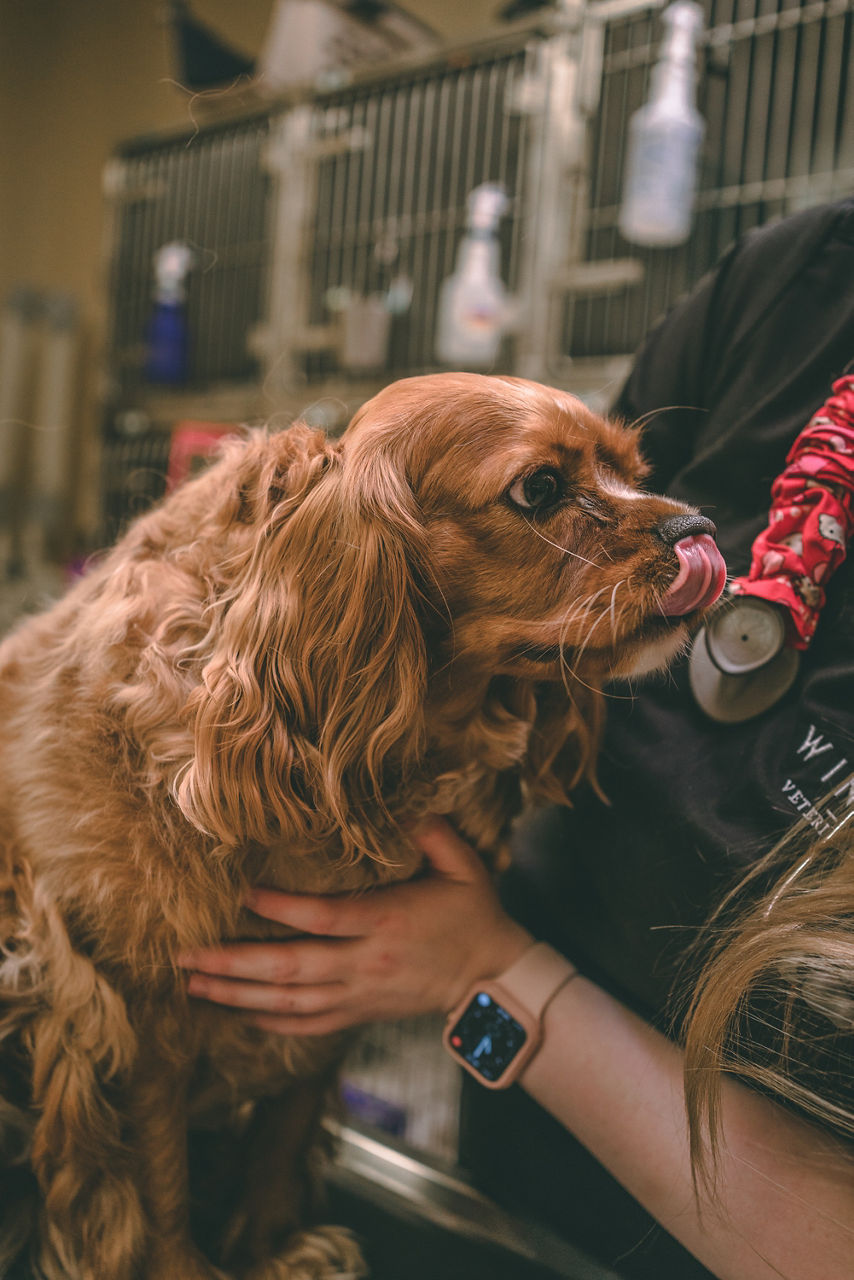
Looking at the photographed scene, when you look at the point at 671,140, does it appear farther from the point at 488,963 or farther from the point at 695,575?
the point at 488,963

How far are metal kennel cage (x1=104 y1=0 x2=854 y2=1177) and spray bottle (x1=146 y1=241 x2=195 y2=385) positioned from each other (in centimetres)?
4

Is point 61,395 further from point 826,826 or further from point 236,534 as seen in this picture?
point 826,826

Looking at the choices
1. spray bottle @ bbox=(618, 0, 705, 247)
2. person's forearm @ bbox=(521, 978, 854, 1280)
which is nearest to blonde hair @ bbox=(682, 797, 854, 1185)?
person's forearm @ bbox=(521, 978, 854, 1280)

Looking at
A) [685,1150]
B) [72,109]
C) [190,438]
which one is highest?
[72,109]

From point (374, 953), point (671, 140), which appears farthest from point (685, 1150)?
point (671, 140)

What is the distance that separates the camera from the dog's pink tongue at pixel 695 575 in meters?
0.66

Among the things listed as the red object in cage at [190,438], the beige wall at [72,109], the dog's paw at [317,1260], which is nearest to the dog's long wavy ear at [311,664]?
the dog's paw at [317,1260]

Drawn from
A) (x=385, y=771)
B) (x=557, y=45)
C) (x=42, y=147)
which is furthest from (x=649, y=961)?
(x=42, y=147)

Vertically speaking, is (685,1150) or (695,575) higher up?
(695,575)

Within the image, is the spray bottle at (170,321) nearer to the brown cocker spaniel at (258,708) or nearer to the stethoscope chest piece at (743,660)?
the brown cocker spaniel at (258,708)

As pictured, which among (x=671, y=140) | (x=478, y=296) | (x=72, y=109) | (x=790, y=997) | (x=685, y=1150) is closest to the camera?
(x=790, y=997)

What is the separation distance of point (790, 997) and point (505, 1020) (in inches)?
10.5

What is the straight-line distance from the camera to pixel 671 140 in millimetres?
1707

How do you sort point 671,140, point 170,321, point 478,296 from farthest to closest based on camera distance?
point 170,321
point 478,296
point 671,140
